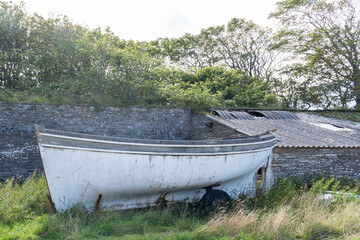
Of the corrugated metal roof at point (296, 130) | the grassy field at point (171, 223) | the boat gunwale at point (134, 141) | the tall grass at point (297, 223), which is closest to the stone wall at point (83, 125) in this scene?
the corrugated metal roof at point (296, 130)

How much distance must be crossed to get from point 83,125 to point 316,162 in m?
9.00

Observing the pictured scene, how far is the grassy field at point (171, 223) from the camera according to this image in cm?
468

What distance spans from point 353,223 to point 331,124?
8.98 meters

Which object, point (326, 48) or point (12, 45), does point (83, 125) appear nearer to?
point (12, 45)

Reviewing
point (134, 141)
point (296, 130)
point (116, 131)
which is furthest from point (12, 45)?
point (296, 130)

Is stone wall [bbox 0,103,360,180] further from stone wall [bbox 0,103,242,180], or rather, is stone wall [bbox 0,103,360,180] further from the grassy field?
the grassy field

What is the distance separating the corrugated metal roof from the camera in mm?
9141

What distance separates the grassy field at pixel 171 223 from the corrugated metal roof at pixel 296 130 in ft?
10.1

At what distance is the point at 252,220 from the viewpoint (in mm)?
5164

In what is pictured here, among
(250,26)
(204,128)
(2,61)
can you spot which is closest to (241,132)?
(204,128)

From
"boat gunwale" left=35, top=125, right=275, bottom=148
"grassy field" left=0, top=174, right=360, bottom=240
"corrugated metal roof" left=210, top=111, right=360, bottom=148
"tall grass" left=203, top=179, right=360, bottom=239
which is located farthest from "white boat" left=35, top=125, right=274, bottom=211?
"corrugated metal roof" left=210, top=111, right=360, bottom=148

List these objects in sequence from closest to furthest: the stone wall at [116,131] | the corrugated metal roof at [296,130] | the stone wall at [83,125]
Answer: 1. the stone wall at [116,131]
2. the corrugated metal roof at [296,130]
3. the stone wall at [83,125]

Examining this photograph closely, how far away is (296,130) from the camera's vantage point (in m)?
11.2

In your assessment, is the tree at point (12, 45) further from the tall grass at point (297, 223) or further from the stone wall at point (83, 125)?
the tall grass at point (297, 223)
